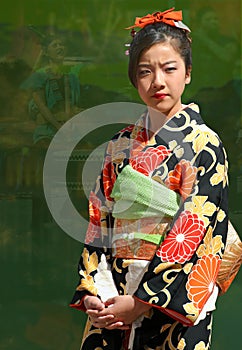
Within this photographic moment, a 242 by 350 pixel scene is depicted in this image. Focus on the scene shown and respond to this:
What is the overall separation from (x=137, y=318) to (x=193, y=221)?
0.86ft

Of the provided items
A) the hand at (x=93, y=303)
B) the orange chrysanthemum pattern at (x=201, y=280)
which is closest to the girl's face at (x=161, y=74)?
the orange chrysanthemum pattern at (x=201, y=280)

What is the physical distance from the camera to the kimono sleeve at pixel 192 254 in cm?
203

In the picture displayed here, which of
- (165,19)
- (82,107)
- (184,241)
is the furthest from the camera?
(82,107)

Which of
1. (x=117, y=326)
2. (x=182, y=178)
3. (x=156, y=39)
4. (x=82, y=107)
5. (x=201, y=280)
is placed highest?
(x=156, y=39)

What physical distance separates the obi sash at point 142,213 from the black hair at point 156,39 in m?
0.26

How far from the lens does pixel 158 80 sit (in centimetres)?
211

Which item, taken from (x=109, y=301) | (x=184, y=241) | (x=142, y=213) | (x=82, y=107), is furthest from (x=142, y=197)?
(x=82, y=107)

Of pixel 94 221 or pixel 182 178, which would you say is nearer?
pixel 182 178

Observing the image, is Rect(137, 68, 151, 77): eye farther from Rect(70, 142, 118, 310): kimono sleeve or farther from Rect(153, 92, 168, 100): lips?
Rect(70, 142, 118, 310): kimono sleeve

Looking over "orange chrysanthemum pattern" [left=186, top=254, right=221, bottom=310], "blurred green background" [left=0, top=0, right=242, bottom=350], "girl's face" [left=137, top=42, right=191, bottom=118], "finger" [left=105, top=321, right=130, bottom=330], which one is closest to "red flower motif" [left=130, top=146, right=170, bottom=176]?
"girl's face" [left=137, top=42, right=191, bottom=118]

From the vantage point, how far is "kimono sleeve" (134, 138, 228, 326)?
2.03 m

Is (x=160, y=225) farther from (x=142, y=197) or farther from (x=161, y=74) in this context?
(x=161, y=74)

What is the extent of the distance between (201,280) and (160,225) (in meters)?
0.16

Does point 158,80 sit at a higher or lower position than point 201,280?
higher
